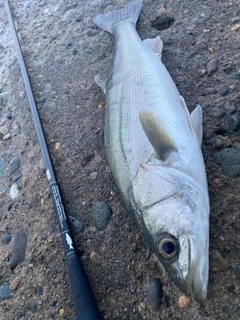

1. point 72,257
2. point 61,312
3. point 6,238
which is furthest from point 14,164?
point 61,312

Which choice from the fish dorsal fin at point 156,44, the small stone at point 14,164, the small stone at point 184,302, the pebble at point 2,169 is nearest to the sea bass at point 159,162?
the fish dorsal fin at point 156,44

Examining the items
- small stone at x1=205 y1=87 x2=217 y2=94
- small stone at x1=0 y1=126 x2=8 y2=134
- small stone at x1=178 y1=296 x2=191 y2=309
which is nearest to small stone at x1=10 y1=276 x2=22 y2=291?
small stone at x1=178 y1=296 x2=191 y2=309

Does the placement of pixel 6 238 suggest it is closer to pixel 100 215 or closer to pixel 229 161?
pixel 100 215

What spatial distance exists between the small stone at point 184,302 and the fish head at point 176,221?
0.22 m

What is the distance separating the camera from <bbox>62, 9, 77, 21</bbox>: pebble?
3.76m

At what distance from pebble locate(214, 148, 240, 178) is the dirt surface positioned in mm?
34

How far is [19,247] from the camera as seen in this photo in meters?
2.50

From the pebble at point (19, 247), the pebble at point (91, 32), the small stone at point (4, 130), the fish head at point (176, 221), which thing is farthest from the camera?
the pebble at point (91, 32)

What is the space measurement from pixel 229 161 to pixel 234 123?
291mm

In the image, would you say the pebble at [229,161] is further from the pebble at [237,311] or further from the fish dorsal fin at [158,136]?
the pebble at [237,311]

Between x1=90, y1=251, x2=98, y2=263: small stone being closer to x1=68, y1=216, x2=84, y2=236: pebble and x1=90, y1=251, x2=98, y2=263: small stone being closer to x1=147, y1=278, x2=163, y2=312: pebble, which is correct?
x1=68, y1=216, x2=84, y2=236: pebble

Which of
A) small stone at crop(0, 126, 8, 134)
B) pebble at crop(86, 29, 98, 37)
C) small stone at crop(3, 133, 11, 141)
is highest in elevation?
pebble at crop(86, 29, 98, 37)

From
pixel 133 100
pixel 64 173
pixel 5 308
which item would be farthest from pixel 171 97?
pixel 5 308

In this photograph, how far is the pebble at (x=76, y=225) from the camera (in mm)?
2373
